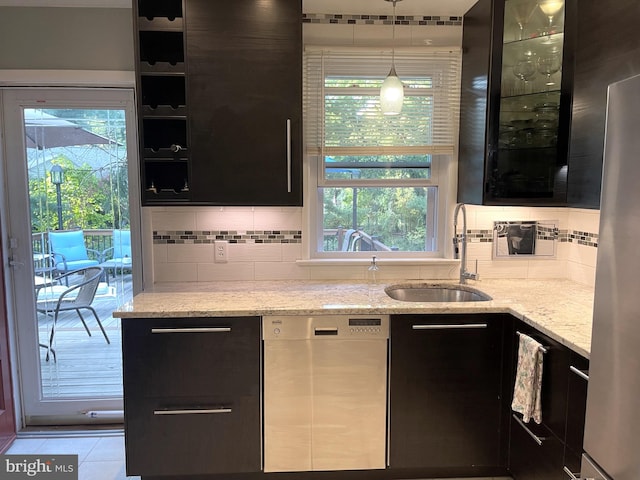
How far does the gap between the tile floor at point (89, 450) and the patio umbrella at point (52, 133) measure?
1.75 metres

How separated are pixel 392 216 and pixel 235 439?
1561 millimetres

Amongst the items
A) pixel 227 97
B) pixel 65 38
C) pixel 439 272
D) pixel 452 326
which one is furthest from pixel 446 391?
pixel 65 38

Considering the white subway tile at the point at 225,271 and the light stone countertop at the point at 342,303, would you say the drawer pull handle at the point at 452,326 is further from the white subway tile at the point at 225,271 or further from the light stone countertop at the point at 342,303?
the white subway tile at the point at 225,271

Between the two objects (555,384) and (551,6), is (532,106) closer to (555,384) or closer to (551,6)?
(551,6)

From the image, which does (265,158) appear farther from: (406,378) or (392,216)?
(406,378)

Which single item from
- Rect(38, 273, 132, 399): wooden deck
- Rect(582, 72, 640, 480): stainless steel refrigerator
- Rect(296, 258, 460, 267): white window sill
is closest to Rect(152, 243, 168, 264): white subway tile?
Rect(38, 273, 132, 399): wooden deck

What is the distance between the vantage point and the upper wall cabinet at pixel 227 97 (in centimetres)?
217

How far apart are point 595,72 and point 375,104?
111cm

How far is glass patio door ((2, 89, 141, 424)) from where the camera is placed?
2.56 m

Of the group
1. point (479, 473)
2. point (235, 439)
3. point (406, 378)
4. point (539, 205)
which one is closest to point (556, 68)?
point (539, 205)

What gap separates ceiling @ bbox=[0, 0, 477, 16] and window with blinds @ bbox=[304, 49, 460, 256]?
224 mm

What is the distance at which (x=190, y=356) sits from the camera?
2016 millimetres

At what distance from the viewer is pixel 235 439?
206cm

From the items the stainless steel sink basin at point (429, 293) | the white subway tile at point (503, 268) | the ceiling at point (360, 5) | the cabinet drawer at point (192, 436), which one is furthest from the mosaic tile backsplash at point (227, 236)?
the ceiling at point (360, 5)
